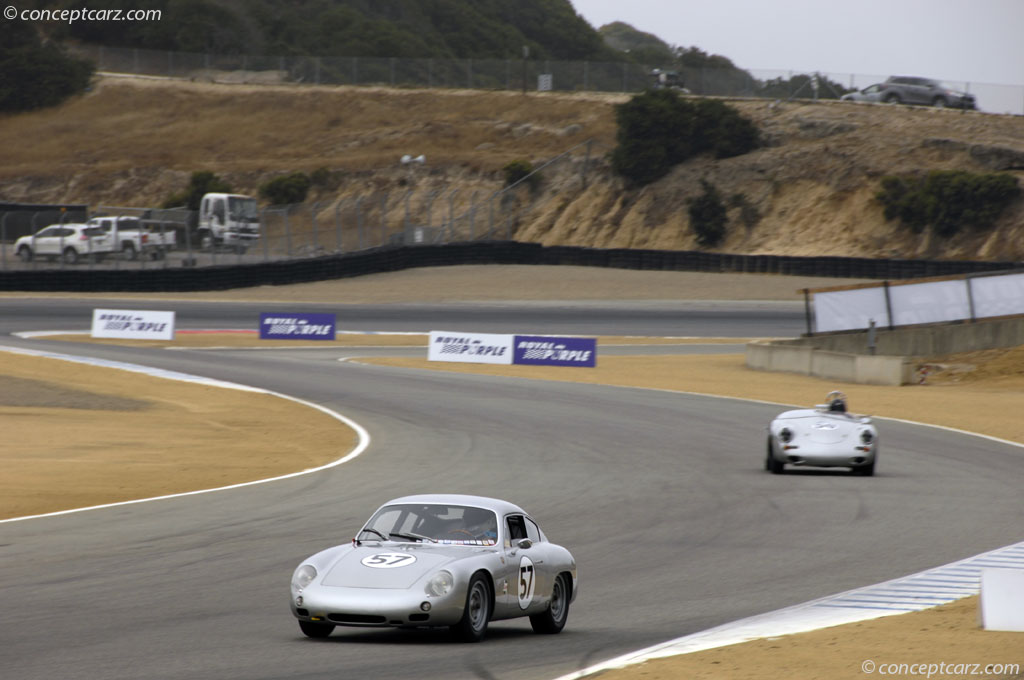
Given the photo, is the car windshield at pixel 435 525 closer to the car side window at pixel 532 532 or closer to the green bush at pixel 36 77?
the car side window at pixel 532 532

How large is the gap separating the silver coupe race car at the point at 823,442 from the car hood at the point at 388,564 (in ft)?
36.9

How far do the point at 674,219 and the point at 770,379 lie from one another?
4058 centimetres

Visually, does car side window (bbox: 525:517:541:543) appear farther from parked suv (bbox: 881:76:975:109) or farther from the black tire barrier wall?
parked suv (bbox: 881:76:975:109)

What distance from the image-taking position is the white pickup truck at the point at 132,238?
5431 cm

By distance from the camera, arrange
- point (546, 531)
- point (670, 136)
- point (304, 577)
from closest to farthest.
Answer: point (304, 577)
point (546, 531)
point (670, 136)

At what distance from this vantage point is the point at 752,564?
12047 mm

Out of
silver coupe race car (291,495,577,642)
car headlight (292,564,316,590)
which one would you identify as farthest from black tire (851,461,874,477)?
car headlight (292,564,316,590)

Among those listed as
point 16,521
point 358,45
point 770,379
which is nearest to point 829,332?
point 770,379

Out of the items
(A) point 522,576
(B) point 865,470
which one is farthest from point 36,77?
(A) point 522,576

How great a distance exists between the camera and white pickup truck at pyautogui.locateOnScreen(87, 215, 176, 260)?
178ft

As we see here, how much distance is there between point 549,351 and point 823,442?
20364mm

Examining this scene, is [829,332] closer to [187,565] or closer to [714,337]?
[714,337]

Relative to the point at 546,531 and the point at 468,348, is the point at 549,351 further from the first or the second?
the point at 546,531

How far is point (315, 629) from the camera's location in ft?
27.9
